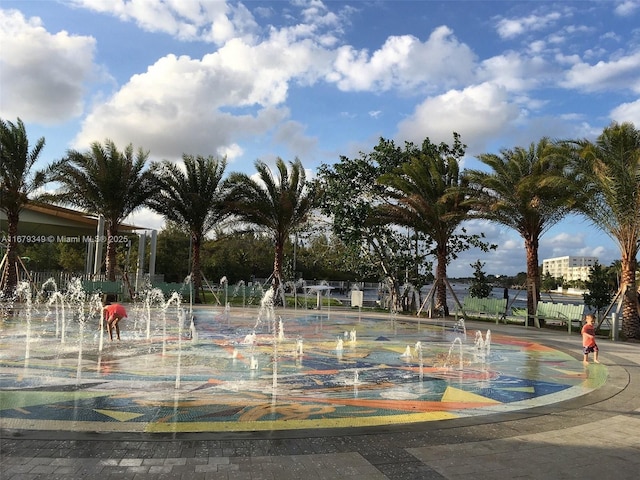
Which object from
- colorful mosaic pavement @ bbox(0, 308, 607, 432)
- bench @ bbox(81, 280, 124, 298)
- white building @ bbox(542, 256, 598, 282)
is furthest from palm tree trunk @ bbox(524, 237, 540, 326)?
white building @ bbox(542, 256, 598, 282)

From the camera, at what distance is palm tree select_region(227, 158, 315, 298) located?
84.1ft

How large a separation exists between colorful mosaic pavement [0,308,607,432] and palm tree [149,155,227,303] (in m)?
12.8

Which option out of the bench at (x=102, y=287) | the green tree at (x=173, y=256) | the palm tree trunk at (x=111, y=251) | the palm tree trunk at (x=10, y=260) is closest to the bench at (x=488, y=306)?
the bench at (x=102, y=287)

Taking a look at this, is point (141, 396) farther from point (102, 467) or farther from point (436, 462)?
point (436, 462)

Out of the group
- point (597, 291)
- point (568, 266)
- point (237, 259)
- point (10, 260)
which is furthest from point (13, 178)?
point (568, 266)

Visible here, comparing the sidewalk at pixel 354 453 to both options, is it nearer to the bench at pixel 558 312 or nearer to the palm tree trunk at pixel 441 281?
the bench at pixel 558 312

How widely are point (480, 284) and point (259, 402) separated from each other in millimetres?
25124

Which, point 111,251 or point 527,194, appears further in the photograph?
point 111,251

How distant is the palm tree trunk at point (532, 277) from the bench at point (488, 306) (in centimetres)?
100

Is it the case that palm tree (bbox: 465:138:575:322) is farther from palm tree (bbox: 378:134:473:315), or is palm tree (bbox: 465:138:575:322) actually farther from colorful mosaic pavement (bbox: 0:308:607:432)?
colorful mosaic pavement (bbox: 0:308:607:432)

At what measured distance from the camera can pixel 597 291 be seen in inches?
1062

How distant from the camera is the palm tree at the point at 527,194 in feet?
62.1

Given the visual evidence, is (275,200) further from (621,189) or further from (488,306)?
(621,189)

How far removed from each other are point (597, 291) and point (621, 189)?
13.2 metres
